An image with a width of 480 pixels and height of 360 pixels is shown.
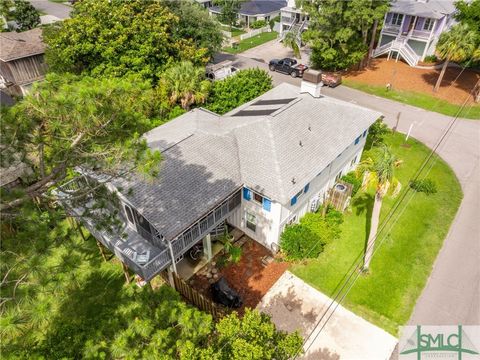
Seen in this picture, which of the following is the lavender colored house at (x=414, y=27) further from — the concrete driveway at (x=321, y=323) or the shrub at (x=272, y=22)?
the concrete driveway at (x=321, y=323)

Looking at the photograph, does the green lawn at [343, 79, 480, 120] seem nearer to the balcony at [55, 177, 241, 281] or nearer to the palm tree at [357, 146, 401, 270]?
the palm tree at [357, 146, 401, 270]

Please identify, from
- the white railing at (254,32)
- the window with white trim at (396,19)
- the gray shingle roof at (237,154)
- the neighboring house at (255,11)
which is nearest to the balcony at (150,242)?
the gray shingle roof at (237,154)

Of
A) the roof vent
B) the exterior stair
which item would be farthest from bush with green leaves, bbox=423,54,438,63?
the roof vent

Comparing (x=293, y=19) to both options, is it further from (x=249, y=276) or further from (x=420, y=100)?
(x=249, y=276)

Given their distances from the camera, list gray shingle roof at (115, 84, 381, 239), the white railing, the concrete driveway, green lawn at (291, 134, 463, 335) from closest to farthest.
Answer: the concrete driveway < gray shingle roof at (115, 84, 381, 239) < green lawn at (291, 134, 463, 335) < the white railing

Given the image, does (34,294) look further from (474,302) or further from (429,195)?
(429,195)
